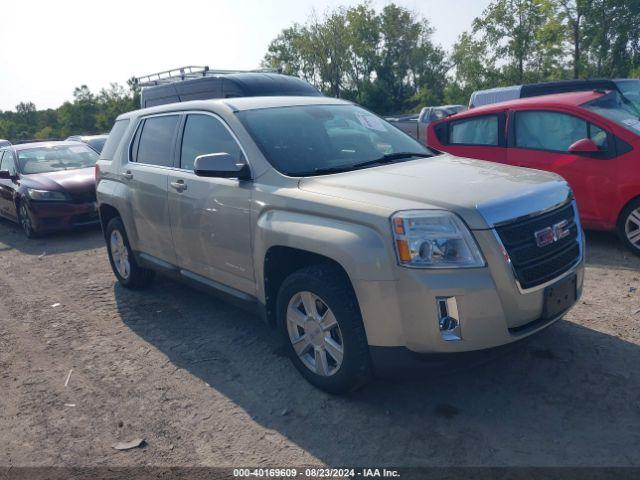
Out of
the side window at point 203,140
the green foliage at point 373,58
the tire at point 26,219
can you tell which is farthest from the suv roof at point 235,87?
the green foliage at point 373,58

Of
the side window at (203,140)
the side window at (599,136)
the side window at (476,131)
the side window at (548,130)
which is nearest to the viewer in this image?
the side window at (203,140)

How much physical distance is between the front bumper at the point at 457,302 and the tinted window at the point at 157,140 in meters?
2.67

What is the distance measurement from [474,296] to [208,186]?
2.23 meters

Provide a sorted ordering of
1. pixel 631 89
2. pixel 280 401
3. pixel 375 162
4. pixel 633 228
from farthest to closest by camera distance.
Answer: pixel 631 89
pixel 633 228
pixel 375 162
pixel 280 401

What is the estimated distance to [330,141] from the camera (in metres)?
4.23

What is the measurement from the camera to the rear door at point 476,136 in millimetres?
7148

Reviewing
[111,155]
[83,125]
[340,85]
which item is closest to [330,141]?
[111,155]

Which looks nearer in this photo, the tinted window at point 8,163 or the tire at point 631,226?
the tire at point 631,226

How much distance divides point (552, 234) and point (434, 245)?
33.4 inches

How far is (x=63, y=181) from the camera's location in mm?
9594

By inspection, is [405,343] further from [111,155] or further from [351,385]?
[111,155]

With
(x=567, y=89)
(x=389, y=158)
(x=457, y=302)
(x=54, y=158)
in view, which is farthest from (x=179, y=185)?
(x=567, y=89)

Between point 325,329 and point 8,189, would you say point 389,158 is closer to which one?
point 325,329

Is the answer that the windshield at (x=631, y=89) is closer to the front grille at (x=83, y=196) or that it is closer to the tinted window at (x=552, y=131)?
the tinted window at (x=552, y=131)
